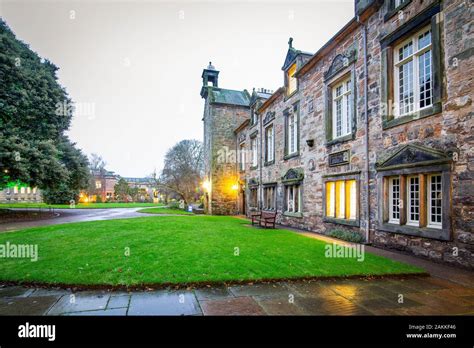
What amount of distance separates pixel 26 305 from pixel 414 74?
11.9 meters

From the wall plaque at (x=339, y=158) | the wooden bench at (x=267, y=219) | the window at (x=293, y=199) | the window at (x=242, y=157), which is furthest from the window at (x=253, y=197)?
the wall plaque at (x=339, y=158)

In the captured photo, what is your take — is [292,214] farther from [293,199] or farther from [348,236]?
[348,236]

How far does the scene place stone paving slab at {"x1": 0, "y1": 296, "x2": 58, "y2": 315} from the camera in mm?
4055

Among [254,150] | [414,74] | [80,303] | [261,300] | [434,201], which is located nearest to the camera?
[80,303]

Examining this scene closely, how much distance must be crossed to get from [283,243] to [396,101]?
21.7 ft

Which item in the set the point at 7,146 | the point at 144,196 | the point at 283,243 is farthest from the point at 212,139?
the point at 144,196

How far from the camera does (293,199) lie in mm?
16109

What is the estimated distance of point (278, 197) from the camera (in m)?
18.0

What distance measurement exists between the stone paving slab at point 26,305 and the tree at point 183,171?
36.4 meters

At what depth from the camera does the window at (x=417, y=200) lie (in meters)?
7.63

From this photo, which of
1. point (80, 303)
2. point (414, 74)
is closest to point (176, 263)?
point (80, 303)

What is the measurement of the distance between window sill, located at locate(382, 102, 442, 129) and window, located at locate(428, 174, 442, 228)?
1.88 meters

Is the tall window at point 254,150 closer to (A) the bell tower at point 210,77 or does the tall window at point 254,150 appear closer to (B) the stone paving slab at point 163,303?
(A) the bell tower at point 210,77
